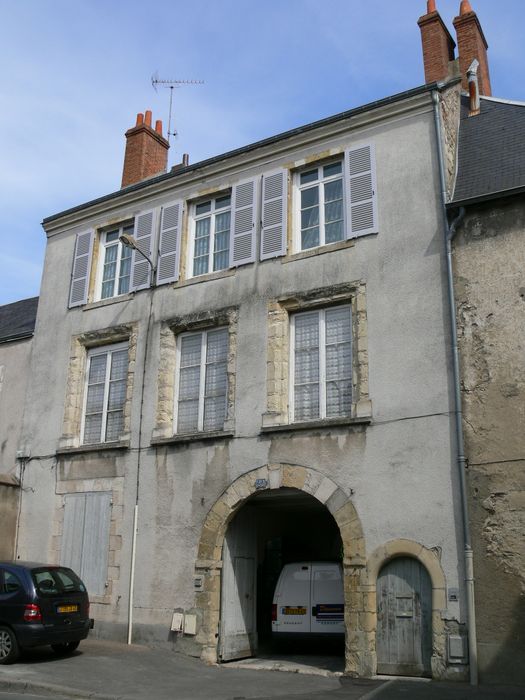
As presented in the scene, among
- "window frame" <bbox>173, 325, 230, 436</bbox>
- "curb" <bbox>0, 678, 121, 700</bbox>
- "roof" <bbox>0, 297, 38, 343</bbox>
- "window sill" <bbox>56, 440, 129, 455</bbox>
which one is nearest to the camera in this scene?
"curb" <bbox>0, 678, 121, 700</bbox>

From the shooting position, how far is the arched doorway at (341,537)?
9391 millimetres

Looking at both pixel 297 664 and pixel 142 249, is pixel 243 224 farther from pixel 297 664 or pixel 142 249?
pixel 297 664

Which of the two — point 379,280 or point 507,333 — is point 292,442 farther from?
point 507,333

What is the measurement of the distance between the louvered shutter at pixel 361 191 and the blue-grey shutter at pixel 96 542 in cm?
624

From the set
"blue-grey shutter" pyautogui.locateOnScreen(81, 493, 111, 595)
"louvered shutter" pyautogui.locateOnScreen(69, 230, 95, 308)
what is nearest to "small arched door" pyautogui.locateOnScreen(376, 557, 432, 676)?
"blue-grey shutter" pyautogui.locateOnScreen(81, 493, 111, 595)

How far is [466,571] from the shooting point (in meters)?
8.83

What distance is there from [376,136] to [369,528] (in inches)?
240

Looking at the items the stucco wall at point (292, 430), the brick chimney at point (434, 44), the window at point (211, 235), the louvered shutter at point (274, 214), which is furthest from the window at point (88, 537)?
the brick chimney at point (434, 44)

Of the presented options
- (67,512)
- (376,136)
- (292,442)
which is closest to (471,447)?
(292,442)

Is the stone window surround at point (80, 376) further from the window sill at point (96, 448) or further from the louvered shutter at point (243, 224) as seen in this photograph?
the louvered shutter at point (243, 224)

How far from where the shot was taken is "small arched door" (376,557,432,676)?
912 centimetres

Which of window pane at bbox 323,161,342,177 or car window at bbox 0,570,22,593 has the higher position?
window pane at bbox 323,161,342,177

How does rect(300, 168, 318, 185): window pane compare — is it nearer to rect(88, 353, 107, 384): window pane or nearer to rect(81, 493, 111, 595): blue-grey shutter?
rect(88, 353, 107, 384): window pane

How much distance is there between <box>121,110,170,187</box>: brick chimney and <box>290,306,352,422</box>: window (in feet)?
21.2
